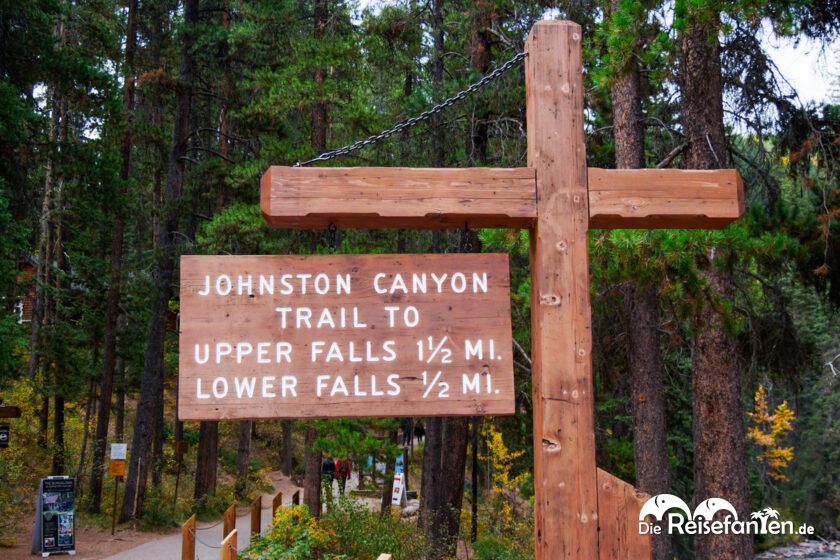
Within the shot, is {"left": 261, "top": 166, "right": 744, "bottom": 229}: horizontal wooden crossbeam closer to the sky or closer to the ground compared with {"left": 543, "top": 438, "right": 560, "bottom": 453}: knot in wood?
closer to the sky

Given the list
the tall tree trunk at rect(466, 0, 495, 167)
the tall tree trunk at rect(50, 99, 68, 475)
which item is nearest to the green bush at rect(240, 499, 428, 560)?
the tall tree trunk at rect(466, 0, 495, 167)

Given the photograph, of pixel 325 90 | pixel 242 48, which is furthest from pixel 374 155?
pixel 242 48

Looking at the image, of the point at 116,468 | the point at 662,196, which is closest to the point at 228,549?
the point at 662,196

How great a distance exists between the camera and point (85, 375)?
900 inches

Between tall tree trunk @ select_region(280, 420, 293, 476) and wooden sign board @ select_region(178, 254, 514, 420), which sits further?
tall tree trunk @ select_region(280, 420, 293, 476)

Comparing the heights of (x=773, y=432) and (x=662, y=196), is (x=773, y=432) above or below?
below

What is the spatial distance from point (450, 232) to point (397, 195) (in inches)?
493

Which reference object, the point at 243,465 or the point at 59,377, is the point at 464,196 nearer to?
the point at 59,377

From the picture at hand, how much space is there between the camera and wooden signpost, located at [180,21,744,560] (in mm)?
3656

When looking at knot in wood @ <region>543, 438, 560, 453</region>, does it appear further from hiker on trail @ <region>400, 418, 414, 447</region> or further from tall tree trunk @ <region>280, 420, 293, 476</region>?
hiker on trail @ <region>400, 418, 414, 447</region>

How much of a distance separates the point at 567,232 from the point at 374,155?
A: 12.9m

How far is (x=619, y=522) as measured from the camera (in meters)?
3.68

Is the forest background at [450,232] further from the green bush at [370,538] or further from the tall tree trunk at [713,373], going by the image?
the green bush at [370,538]

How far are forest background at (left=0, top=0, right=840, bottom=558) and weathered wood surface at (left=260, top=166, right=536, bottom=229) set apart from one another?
24 cm
